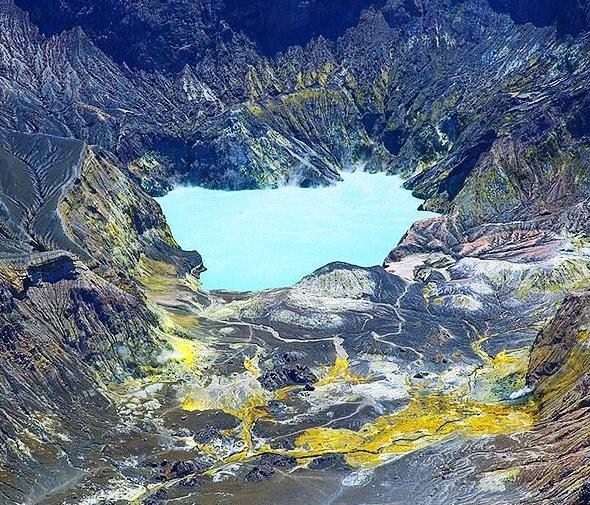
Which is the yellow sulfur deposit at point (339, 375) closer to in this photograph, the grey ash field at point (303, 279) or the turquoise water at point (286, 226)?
the grey ash field at point (303, 279)

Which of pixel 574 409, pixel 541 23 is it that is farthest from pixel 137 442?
pixel 541 23

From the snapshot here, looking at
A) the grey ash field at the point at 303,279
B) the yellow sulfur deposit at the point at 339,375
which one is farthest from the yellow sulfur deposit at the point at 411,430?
the yellow sulfur deposit at the point at 339,375

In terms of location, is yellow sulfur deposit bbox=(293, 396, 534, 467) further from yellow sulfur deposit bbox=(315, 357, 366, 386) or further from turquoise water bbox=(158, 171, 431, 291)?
turquoise water bbox=(158, 171, 431, 291)

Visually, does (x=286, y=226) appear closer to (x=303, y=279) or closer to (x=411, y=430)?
(x=303, y=279)

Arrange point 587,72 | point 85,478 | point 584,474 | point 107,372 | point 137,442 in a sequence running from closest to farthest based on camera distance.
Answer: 1. point 584,474
2. point 85,478
3. point 137,442
4. point 107,372
5. point 587,72

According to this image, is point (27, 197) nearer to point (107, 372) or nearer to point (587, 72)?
point (107, 372)
